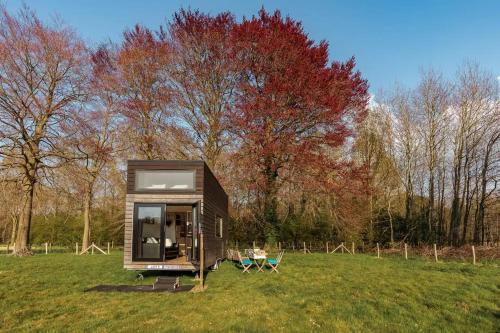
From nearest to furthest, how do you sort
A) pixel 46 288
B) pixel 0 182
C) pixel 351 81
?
pixel 46 288, pixel 0 182, pixel 351 81

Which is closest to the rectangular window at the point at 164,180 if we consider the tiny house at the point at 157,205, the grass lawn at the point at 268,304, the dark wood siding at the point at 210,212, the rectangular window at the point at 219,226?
the tiny house at the point at 157,205

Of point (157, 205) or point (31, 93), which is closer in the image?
point (157, 205)

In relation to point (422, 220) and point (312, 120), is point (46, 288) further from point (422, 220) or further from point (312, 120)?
point (422, 220)

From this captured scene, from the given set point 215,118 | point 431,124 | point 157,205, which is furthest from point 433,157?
point 157,205

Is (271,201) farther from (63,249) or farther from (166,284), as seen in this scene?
(63,249)

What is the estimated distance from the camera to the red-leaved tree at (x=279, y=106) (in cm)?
2094

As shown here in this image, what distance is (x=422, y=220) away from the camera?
89.4ft

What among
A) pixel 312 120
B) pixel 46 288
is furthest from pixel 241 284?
pixel 312 120

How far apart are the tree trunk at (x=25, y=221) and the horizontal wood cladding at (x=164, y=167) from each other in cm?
1049

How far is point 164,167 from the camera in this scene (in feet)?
36.0

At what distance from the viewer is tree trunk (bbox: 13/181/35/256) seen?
18719 millimetres

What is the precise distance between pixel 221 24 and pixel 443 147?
1719 centimetres

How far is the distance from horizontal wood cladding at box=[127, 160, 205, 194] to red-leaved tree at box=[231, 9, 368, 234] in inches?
382

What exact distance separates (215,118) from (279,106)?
375cm
